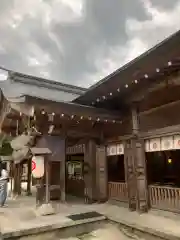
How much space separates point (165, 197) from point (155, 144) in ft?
5.40

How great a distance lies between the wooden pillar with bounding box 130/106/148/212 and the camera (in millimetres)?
6934

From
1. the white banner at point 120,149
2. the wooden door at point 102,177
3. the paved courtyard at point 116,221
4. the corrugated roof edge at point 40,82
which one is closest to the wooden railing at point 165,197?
the paved courtyard at point 116,221

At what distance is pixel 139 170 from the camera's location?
7094 millimetres

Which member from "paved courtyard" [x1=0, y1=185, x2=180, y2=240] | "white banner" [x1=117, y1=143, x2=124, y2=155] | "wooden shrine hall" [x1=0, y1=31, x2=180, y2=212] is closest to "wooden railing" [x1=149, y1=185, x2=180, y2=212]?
"wooden shrine hall" [x1=0, y1=31, x2=180, y2=212]

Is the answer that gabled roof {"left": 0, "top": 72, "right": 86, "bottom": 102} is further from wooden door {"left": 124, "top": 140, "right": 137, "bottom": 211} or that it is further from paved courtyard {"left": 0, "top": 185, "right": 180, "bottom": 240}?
paved courtyard {"left": 0, "top": 185, "right": 180, "bottom": 240}

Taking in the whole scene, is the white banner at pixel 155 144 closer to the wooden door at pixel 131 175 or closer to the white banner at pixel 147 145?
the white banner at pixel 147 145

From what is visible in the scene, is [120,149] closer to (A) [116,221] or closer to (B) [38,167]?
(A) [116,221]

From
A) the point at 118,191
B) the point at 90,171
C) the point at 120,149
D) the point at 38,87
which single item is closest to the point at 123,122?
the point at 120,149

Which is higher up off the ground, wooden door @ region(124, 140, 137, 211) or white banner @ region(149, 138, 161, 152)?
white banner @ region(149, 138, 161, 152)

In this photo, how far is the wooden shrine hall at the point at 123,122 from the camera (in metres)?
6.26

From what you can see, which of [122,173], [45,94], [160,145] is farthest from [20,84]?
[160,145]

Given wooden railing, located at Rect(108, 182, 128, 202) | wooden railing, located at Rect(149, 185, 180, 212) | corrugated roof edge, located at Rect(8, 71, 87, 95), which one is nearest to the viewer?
wooden railing, located at Rect(149, 185, 180, 212)

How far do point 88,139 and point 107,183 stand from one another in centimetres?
197

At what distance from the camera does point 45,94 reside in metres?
14.8
